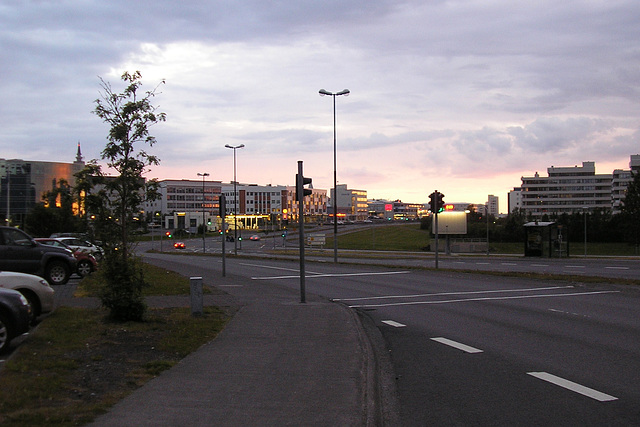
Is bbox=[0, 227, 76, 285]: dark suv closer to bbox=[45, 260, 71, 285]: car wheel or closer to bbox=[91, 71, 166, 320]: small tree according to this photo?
bbox=[45, 260, 71, 285]: car wheel

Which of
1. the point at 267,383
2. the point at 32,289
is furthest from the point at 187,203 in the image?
the point at 267,383

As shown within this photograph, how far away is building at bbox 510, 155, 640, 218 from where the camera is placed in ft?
493

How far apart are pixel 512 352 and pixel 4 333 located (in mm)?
7313

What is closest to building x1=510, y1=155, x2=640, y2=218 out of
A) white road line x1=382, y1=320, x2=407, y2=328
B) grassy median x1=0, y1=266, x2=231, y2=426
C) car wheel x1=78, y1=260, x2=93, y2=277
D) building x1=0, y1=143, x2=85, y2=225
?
building x1=0, y1=143, x2=85, y2=225

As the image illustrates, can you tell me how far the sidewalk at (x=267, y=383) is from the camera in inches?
200

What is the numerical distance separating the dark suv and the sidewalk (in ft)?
31.0

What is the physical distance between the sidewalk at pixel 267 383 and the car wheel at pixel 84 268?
1377cm

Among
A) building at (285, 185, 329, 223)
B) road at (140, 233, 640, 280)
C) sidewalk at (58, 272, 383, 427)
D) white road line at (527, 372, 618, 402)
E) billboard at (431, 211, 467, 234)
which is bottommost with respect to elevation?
road at (140, 233, 640, 280)

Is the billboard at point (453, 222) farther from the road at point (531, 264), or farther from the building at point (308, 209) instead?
the building at point (308, 209)

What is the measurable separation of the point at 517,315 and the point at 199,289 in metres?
6.93

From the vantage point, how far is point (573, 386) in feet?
→ 21.3

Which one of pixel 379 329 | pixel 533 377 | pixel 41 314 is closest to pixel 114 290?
pixel 41 314

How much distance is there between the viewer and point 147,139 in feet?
33.5

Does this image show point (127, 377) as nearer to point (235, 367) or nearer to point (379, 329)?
point (235, 367)
